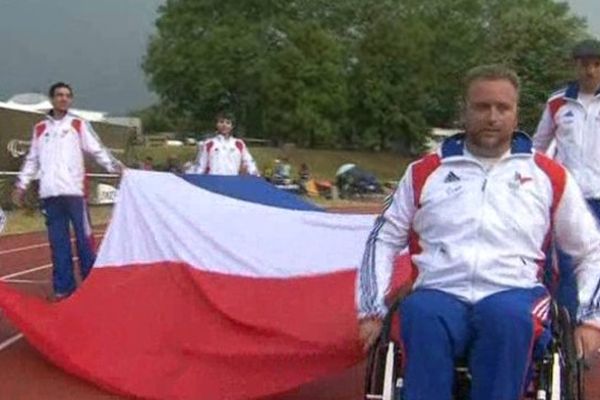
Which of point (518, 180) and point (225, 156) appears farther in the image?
point (225, 156)

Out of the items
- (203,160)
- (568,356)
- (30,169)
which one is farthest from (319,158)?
(568,356)

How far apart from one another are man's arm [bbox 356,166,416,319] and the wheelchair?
0.38 feet

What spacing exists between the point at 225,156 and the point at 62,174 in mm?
4440

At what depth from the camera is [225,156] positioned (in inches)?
587

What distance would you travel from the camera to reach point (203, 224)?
8289 mm

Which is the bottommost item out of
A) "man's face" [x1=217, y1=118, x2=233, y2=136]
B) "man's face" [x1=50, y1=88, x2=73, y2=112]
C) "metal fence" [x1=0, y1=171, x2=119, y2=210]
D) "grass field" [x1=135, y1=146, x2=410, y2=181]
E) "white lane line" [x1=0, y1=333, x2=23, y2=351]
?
"grass field" [x1=135, y1=146, x2=410, y2=181]

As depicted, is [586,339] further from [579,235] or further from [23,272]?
[23,272]

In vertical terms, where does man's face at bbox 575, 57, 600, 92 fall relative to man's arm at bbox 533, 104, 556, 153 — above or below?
above

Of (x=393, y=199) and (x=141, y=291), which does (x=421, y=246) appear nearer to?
(x=393, y=199)

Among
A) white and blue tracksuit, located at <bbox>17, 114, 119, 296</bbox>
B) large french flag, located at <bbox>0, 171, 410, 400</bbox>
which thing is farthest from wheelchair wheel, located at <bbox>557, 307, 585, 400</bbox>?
white and blue tracksuit, located at <bbox>17, 114, 119, 296</bbox>

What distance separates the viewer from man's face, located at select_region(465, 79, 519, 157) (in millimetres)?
4617

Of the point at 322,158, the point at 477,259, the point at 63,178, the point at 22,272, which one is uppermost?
the point at 477,259

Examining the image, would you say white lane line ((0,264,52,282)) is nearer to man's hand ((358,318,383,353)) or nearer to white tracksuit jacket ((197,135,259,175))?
white tracksuit jacket ((197,135,259,175))

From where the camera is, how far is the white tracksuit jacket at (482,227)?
15.0ft
